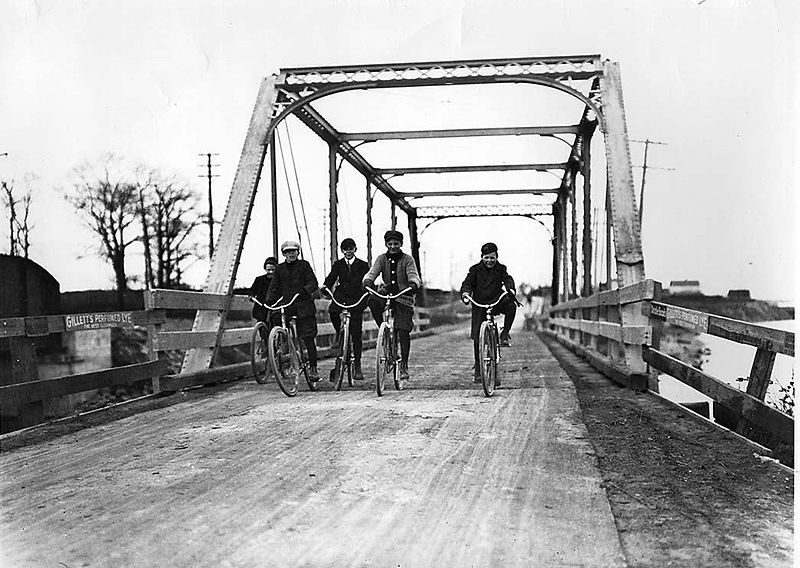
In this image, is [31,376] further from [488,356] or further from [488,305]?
[488,305]

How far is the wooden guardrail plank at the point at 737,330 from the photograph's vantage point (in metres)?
4.42

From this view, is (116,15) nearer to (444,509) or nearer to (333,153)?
(444,509)

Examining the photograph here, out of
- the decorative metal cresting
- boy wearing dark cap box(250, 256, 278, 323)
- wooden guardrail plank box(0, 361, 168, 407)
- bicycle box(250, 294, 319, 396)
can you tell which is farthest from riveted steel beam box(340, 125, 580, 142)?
wooden guardrail plank box(0, 361, 168, 407)

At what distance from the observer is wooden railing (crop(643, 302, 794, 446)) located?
442 centimetres

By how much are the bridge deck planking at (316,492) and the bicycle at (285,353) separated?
4.31 ft

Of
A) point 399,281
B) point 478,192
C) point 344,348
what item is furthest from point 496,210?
point 344,348

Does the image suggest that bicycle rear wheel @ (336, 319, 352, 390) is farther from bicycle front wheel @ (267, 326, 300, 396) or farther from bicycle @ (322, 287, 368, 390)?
bicycle front wheel @ (267, 326, 300, 396)

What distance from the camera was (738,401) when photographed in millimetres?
5027

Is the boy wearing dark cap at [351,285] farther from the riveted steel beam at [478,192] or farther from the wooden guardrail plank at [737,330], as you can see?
the riveted steel beam at [478,192]

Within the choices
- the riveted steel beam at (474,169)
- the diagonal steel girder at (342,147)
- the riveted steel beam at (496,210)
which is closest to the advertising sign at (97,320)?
the diagonal steel girder at (342,147)

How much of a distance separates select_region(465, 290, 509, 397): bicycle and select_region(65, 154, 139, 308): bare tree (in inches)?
841

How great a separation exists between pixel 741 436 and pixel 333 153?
1250cm

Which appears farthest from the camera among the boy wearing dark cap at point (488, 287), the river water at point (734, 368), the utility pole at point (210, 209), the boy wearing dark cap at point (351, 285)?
the utility pole at point (210, 209)

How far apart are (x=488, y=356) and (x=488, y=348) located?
122 mm
